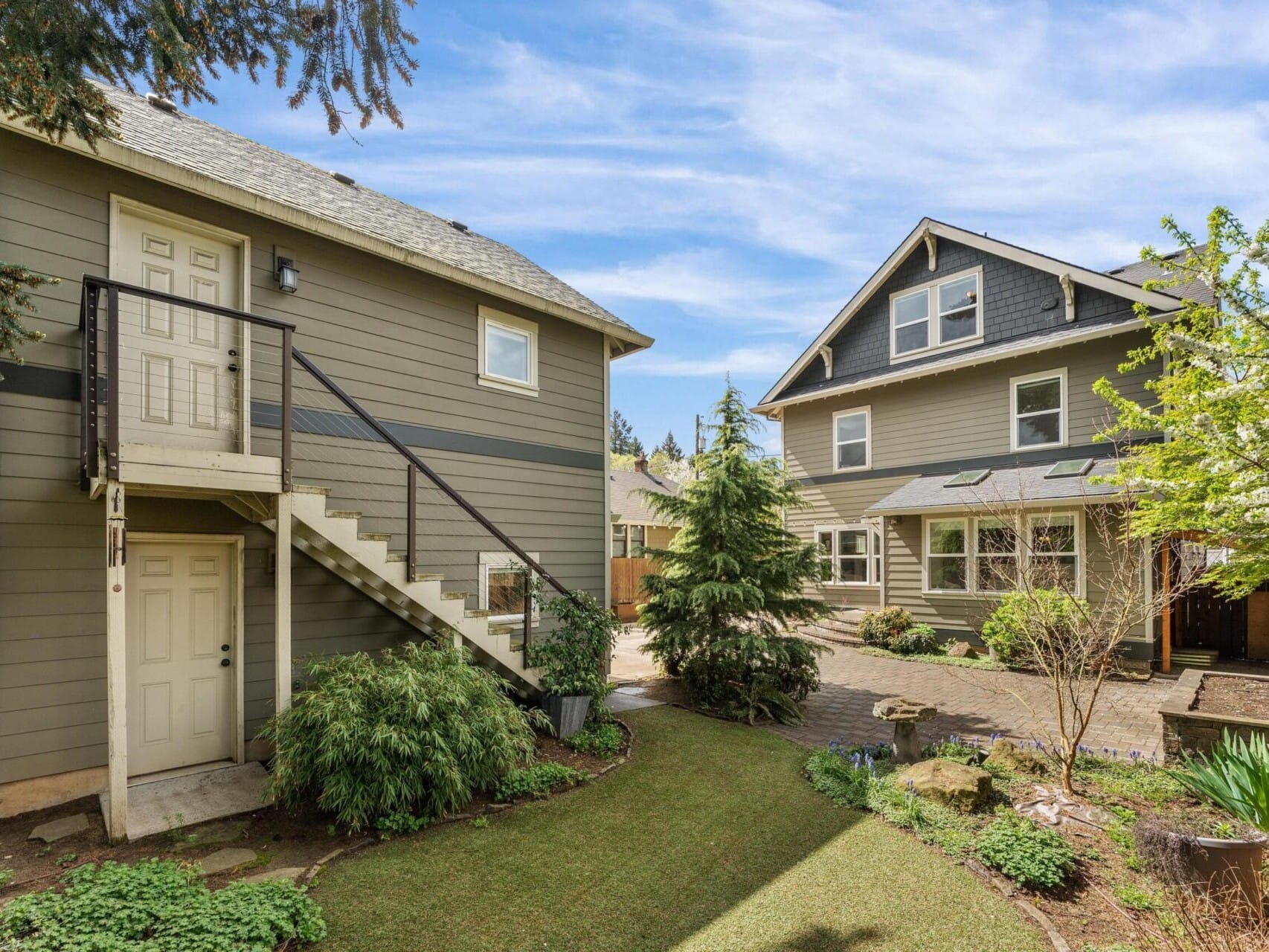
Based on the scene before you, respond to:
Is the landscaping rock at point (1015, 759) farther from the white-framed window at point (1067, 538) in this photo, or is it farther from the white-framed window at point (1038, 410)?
the white-framed window at point (1038, 410)

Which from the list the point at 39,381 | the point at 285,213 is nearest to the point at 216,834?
the point at 39,381

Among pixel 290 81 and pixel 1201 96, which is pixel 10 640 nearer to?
pixel 290 81

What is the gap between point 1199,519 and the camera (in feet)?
21.5

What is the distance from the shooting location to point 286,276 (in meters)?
6.82

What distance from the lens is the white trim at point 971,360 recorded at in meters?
12.2

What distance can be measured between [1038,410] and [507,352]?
37.0 ft

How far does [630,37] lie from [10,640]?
8217mm

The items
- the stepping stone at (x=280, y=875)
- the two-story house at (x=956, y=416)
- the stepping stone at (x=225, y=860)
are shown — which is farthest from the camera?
the two-story house at (x=956, y=416)

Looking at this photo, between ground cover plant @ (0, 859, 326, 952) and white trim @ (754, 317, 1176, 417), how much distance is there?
1359 cm

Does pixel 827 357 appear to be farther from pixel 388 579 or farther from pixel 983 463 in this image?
pixel 388 579

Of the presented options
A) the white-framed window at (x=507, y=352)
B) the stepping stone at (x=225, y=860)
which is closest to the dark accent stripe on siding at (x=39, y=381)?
the stepping stone at (x=225, y=860)

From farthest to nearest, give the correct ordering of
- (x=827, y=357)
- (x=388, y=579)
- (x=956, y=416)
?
(x=827, y=357)
(x=956, y=416)
(x=388, y=579)

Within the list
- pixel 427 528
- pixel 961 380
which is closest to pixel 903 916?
pixel 427 528

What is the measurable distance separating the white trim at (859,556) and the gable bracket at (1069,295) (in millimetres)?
6126
